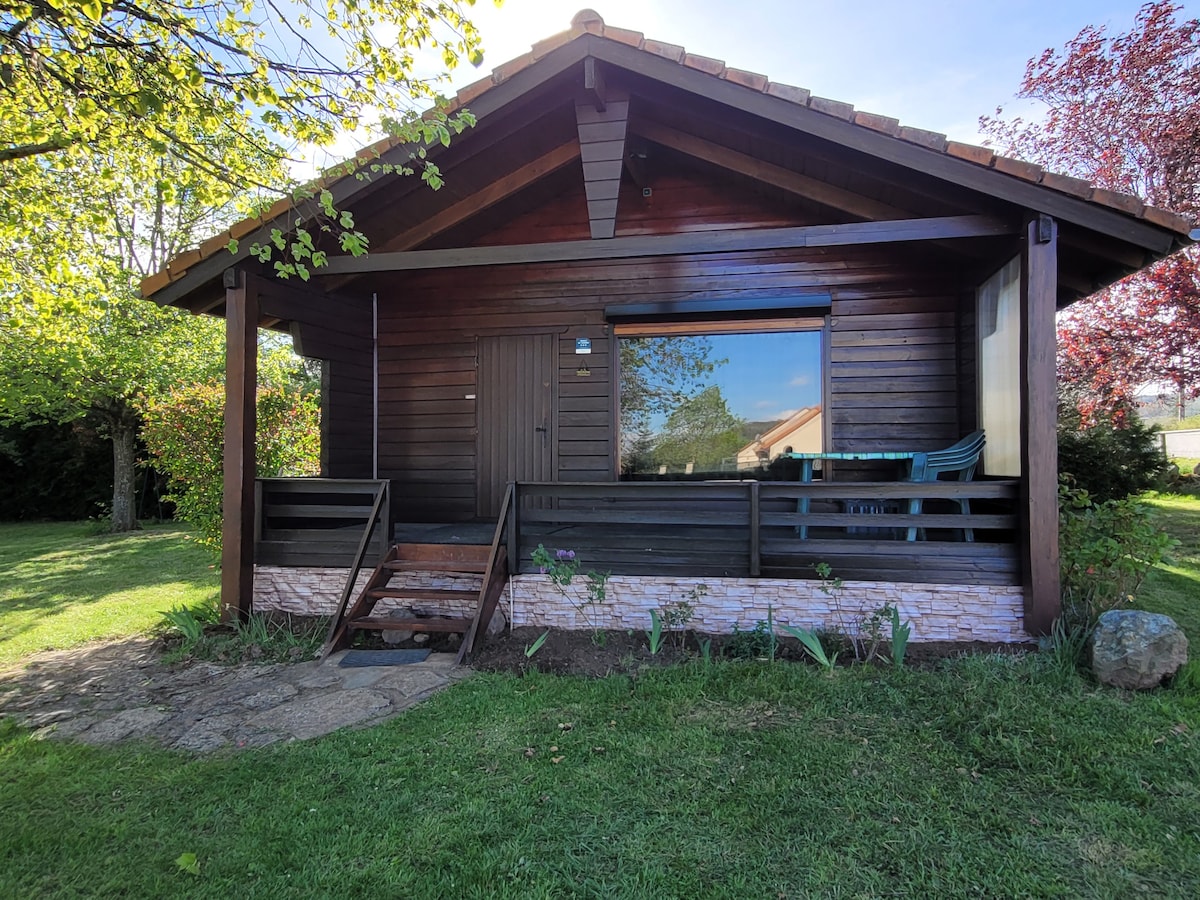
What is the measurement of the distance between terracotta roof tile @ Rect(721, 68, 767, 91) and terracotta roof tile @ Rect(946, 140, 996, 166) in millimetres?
1210

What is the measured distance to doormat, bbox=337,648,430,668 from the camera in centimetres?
398

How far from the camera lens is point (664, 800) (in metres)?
2.38

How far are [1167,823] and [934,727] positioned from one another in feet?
2.77

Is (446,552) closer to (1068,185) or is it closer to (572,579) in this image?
(572,579)

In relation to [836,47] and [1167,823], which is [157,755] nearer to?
[1167,823]

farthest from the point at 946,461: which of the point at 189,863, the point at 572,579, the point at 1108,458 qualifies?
the point at 1108,458

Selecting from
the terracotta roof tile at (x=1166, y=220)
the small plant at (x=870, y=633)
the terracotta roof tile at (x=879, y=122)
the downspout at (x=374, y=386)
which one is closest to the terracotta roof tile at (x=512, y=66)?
the terracotta roof tile at (x=879, y=122)

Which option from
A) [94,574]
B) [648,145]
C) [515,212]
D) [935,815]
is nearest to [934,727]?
[935,815]

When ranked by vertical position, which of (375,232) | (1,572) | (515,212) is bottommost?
(1,572)

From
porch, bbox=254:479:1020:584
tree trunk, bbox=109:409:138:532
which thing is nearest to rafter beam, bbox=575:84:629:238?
porch, bbox=254:479:1020:584

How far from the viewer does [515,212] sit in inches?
242

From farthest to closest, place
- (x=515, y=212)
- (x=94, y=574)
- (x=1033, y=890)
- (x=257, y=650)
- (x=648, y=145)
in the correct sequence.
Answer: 1. (x=94, y=574)
2. (x=515, y=212)
3. (x=648, y=145)
4. (x=257, y=650)
5. (x=1033, y=890)

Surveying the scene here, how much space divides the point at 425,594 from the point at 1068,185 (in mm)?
4811

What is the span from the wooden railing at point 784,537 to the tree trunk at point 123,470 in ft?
38.1
